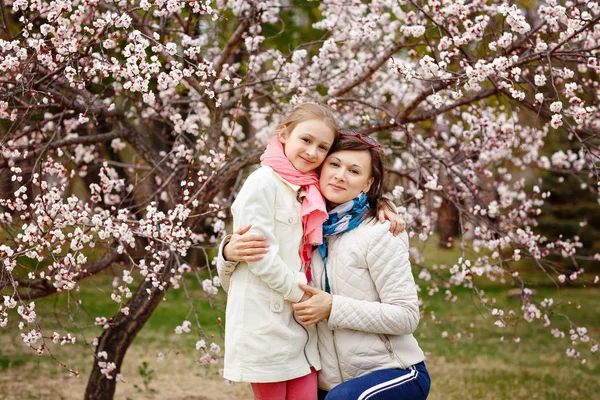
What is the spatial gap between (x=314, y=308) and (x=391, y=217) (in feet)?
1.75

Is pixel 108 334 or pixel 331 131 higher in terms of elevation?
pixel 331 131

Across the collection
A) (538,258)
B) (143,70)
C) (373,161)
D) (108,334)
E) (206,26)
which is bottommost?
(108,334)

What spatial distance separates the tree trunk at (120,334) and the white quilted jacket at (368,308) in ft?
6.42

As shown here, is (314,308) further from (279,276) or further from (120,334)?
(120,334)

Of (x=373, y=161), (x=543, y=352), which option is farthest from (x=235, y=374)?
(x=543, y=352)

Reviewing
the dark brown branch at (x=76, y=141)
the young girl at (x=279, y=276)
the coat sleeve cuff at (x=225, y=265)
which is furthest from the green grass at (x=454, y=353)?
the young girl at (x=279, y=276)

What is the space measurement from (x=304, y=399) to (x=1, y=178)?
2.85m

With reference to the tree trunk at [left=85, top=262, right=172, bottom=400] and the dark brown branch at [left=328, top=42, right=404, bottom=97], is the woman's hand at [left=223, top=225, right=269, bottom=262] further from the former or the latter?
the dark brown branch at [left=328, top=42, right=404, bottom=97]

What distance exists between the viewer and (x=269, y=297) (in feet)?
9.43

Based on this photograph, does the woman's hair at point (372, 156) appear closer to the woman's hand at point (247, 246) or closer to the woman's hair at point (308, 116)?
the woman's hair at point (308, 116)

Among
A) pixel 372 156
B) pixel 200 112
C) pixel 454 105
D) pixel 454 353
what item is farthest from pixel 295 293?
pixel 454 353

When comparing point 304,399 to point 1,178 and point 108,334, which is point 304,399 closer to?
point 108,334

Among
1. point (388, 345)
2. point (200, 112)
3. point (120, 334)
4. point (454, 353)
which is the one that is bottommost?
point (454, 353)

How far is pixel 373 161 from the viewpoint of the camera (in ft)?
10.3
